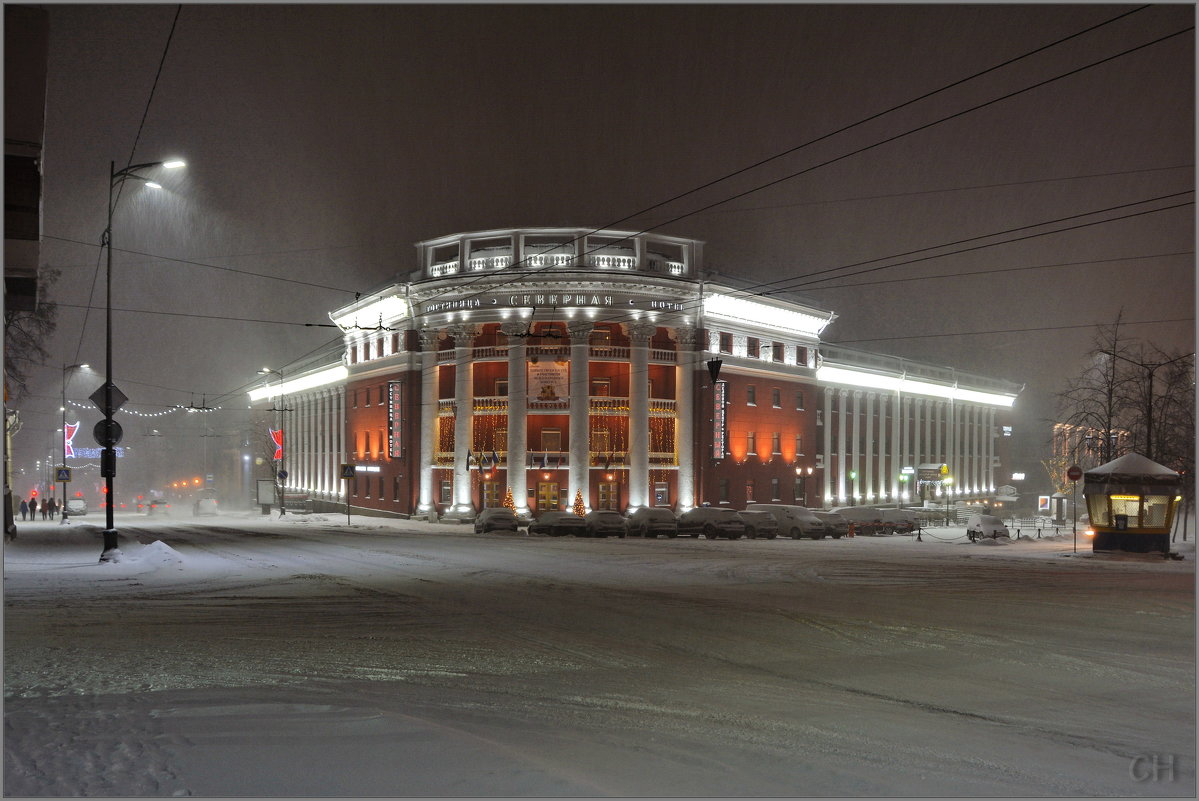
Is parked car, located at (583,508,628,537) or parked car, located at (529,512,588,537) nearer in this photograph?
parked car, located at (583,508,628,537)

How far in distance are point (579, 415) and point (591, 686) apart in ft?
141

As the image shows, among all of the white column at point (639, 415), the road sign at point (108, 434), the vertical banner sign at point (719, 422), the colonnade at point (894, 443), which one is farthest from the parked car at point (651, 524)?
the colonnade at point (894, 443)

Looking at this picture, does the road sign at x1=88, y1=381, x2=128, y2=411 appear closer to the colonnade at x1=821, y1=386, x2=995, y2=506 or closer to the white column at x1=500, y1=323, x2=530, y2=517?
the white column at x1=500, y1=323, x2=530, y2=517

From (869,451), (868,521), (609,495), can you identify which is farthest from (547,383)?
(869,451)

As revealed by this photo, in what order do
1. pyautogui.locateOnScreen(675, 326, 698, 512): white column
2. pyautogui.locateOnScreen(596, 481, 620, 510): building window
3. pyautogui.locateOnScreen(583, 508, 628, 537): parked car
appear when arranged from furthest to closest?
pyautogui.locateOnScreen(675, 326, 698, 512): white column
pyautogui.locateOnScreen(596, 481, 620, 510): building window
pyautogui.locateOnScreen(583, 508, 628, 537): parked car

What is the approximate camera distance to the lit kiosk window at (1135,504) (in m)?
31.2

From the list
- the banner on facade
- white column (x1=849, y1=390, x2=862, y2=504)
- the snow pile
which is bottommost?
the snow pile

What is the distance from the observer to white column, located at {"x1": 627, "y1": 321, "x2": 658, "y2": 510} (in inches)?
2112

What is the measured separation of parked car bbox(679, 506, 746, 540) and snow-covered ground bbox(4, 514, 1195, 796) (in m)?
21.2

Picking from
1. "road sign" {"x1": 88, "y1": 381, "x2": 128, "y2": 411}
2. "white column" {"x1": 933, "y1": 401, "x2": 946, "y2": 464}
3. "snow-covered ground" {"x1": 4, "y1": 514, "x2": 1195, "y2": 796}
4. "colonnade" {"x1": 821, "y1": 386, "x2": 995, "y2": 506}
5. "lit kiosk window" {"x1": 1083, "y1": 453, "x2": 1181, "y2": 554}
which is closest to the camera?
"snow-covered ground" {"x1": 4, "y1": 514, "x2": 1195, "y2": 796}

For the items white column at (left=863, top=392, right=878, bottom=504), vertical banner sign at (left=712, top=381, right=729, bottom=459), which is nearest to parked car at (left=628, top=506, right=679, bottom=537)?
vertical banner sign at (left=712, top=381, right=729, bottom=459)

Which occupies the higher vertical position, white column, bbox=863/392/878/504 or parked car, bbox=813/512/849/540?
white column, bbox=863/392/878/504

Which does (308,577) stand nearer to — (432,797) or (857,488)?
(432,797)

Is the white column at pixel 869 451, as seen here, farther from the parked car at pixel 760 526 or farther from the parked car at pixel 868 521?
the parked car at pixel 760 526
